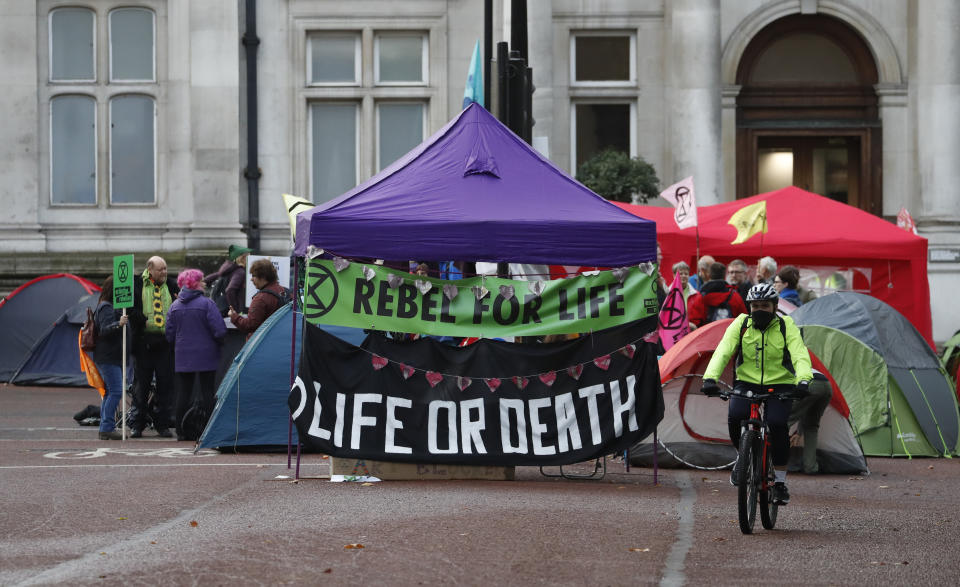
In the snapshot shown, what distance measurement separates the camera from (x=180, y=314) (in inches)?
623

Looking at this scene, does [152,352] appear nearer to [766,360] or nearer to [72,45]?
[766,360]

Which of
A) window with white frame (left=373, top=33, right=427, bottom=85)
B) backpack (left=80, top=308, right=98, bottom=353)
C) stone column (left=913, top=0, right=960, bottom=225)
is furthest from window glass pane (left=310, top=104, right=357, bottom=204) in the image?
backpack (left=80, top=308, right=98, bottom=353)

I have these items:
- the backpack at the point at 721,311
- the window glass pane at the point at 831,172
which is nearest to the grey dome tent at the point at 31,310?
the backpack at the point at 721,311

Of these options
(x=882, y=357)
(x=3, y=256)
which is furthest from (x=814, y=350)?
(x=3, y=256)

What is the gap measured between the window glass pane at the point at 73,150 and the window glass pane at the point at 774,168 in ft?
39.9

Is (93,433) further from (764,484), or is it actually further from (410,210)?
(764,484)

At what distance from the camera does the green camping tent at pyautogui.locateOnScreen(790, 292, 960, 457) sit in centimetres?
1574

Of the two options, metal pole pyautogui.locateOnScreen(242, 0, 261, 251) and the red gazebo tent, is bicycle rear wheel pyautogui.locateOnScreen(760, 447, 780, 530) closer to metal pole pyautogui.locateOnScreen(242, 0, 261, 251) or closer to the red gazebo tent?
the red gazebo tent

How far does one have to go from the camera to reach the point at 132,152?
1110 inches

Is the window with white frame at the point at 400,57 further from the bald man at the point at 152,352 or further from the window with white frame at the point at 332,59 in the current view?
the bald man at the point at 152,352

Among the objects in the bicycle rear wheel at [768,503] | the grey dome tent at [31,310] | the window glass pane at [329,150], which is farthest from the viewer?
the window glass pane at [329,150]

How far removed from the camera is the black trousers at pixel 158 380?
1638 cm

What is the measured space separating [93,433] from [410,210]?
5.96 meters

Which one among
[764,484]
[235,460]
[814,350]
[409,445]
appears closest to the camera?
[764,484]
